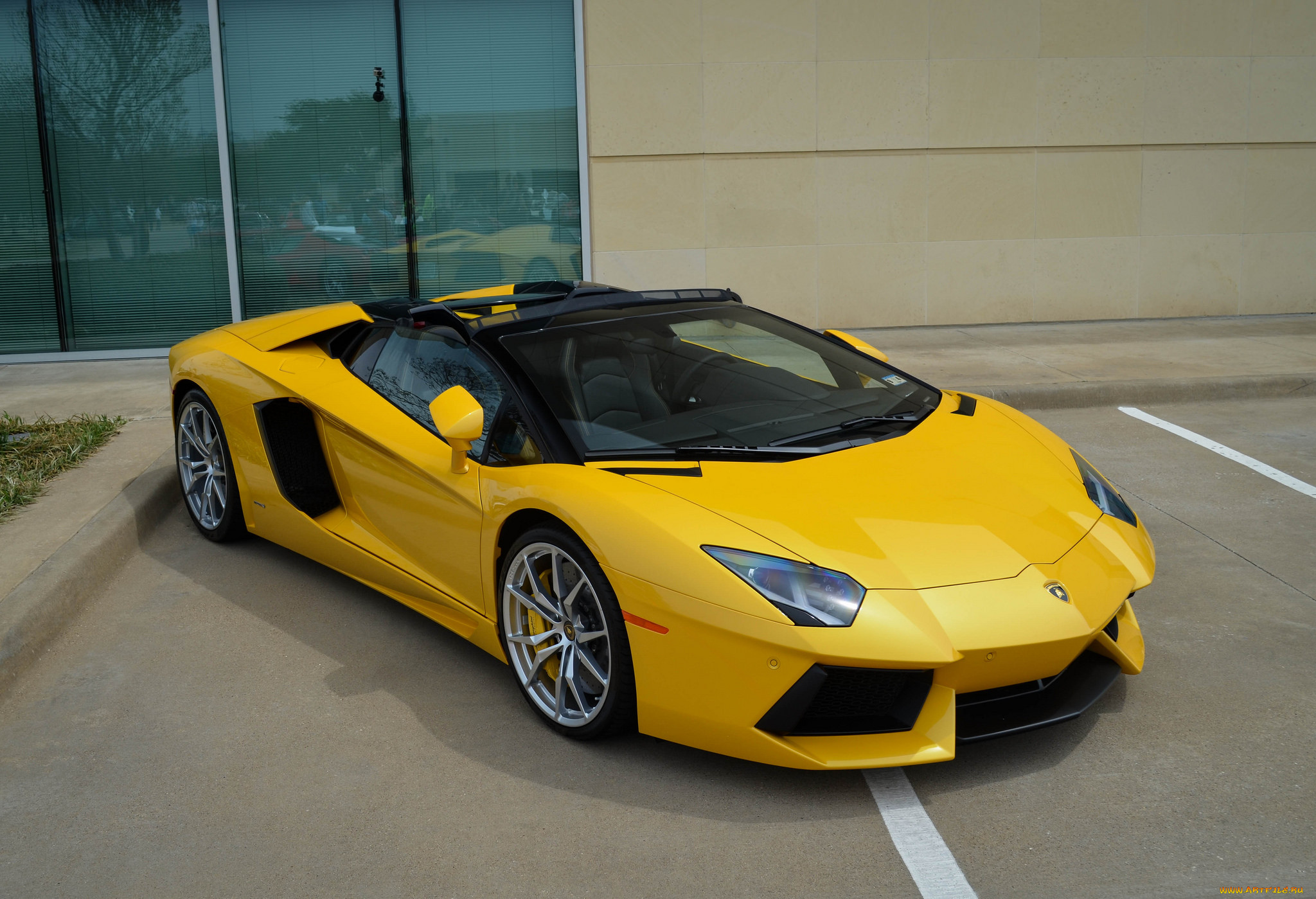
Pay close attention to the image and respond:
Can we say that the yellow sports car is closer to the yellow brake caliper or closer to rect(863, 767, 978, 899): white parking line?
the yellow brake caliper

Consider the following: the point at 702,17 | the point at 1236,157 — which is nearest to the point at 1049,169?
the point at 1236,157

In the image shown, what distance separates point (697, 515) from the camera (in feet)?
9.96

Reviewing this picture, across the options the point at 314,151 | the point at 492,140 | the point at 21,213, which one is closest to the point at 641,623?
the point at 492,140

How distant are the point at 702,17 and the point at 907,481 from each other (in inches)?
316

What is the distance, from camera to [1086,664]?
316 centimetres

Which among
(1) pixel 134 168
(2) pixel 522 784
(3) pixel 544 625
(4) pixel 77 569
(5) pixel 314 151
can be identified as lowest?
(2) pixel 522 784

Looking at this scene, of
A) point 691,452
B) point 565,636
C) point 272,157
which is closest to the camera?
point 565,636

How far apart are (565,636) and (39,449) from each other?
182 inches

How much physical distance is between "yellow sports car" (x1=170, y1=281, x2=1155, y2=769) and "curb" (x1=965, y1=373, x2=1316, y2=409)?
135 inches

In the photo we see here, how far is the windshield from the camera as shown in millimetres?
3600

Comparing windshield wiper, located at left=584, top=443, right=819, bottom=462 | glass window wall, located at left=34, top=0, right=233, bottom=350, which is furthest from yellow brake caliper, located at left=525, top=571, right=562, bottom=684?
glass window wall, located at left=34, top=0, right=233, bottom=350

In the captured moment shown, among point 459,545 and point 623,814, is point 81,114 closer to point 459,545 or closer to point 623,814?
point 459,545

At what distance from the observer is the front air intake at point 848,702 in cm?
278

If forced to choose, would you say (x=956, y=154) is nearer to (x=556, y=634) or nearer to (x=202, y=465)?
(x=202, y=465)
